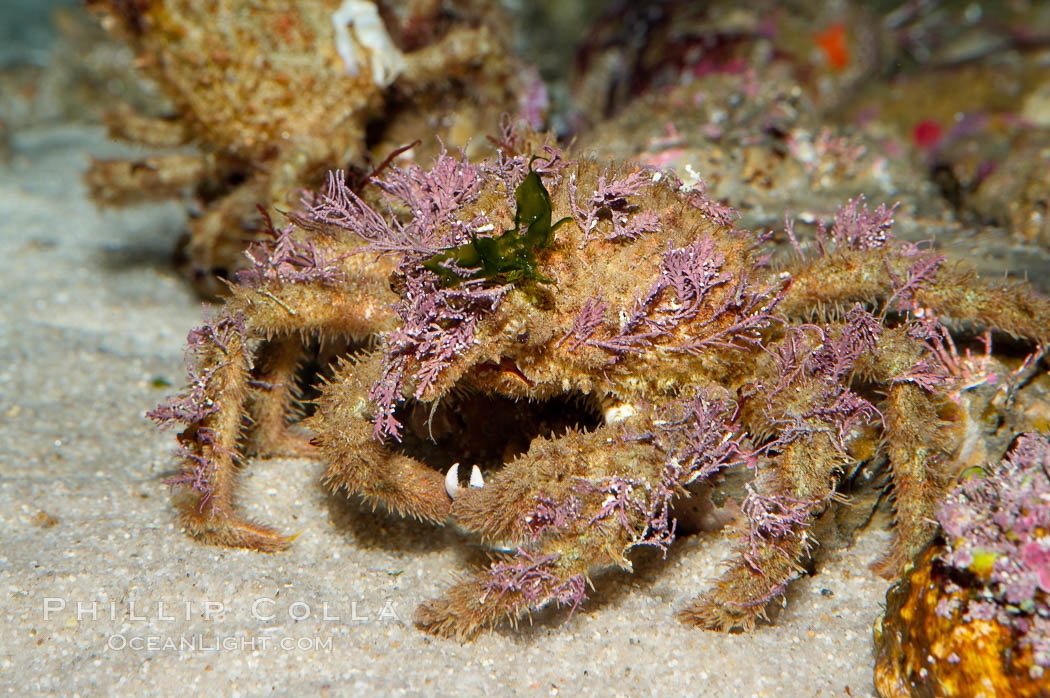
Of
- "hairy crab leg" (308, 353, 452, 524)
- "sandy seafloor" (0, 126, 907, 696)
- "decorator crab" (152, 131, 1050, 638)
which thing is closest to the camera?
"sandy seafloor" (0, 126, 907, 696)

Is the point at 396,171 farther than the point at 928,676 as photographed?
Yes

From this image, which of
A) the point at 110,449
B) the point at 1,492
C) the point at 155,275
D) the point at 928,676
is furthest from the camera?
the point at 155,275

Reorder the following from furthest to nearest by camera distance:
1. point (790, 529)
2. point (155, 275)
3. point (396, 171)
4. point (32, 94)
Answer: point (32, 94) < point (155, 275) < point (396, 171) < point (790, 529)

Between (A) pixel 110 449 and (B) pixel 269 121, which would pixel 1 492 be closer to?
(A) pixel 110 449

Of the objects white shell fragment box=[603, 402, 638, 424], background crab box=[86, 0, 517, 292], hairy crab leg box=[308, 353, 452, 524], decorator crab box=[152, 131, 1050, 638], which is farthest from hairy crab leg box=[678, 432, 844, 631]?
background crab box=[86, 0, 517, 292]

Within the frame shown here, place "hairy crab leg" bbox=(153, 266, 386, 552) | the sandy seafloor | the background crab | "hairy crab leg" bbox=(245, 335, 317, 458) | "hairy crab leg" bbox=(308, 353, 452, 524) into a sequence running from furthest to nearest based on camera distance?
the background crab, "hairy crab leg" bbox=(245, 335, 317, 458), "hairy crab leg" bbox=(153, 266, 386, 552), "hairy crab leg" bbox=(308, 353, 452, 524), the sandy seafloor

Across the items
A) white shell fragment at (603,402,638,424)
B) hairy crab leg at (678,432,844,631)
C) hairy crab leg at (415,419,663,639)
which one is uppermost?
white shell fragment at (603,402,638,424)

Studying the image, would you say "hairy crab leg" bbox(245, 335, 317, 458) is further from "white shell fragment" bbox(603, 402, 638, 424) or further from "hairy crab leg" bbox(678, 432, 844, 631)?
"hairy crab leg" bbox(678, 432, 844, 631)

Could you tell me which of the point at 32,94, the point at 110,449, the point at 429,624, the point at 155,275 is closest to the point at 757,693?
the point at 429,624
